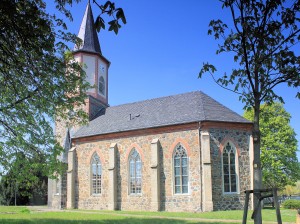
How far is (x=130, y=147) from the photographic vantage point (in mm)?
26172

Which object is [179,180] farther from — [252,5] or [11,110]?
[252,5]

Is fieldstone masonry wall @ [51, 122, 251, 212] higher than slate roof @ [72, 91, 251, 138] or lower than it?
lower

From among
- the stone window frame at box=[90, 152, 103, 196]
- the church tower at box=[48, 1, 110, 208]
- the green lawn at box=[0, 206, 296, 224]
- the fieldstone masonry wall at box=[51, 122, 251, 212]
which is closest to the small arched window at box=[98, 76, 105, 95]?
the church tower at box=[48, 1, 110, 208]

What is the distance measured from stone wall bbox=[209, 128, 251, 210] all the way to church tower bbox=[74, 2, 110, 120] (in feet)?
42.5

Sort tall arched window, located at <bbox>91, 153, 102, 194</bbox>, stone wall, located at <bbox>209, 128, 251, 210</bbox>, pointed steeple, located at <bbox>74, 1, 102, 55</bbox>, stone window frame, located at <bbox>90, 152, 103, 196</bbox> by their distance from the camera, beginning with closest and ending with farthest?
stone wall, located at <bbox>209, 128, 251, 210</bbox>, stone window frame, located at <bbox>90, 152, 103, 196</bbox>, tall arched window, located at <bbox>91, 153, 102, 194</bbox>, pointed steeple, located at <bbox>74, 1, 102, 55</bbox>

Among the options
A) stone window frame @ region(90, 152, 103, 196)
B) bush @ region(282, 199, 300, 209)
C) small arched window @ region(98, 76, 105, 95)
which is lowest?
bush @ region(282, 199, 300, 209)

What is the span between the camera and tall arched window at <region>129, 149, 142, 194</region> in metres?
25.5

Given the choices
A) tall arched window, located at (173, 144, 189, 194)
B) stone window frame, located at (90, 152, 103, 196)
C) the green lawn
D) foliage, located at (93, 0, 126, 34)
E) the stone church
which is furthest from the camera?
stone window frame, located at (90, 152, 103, 196)

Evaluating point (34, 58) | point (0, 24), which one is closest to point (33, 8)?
point (0, 24)

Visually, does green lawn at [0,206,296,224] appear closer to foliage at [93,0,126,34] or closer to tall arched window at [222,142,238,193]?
tall arched window at [222,142,238,193]

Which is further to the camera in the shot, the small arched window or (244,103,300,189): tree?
(244,103,300,189): tree

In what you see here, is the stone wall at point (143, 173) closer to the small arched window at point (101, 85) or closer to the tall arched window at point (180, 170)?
the tall arched window at point (180, 170)

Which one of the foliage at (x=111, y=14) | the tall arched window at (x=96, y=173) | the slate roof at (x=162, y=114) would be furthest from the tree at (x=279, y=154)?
the foliage at (x=111, y=14)

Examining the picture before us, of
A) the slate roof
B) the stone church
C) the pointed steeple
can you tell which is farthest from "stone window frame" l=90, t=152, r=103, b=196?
the pointed steeple
